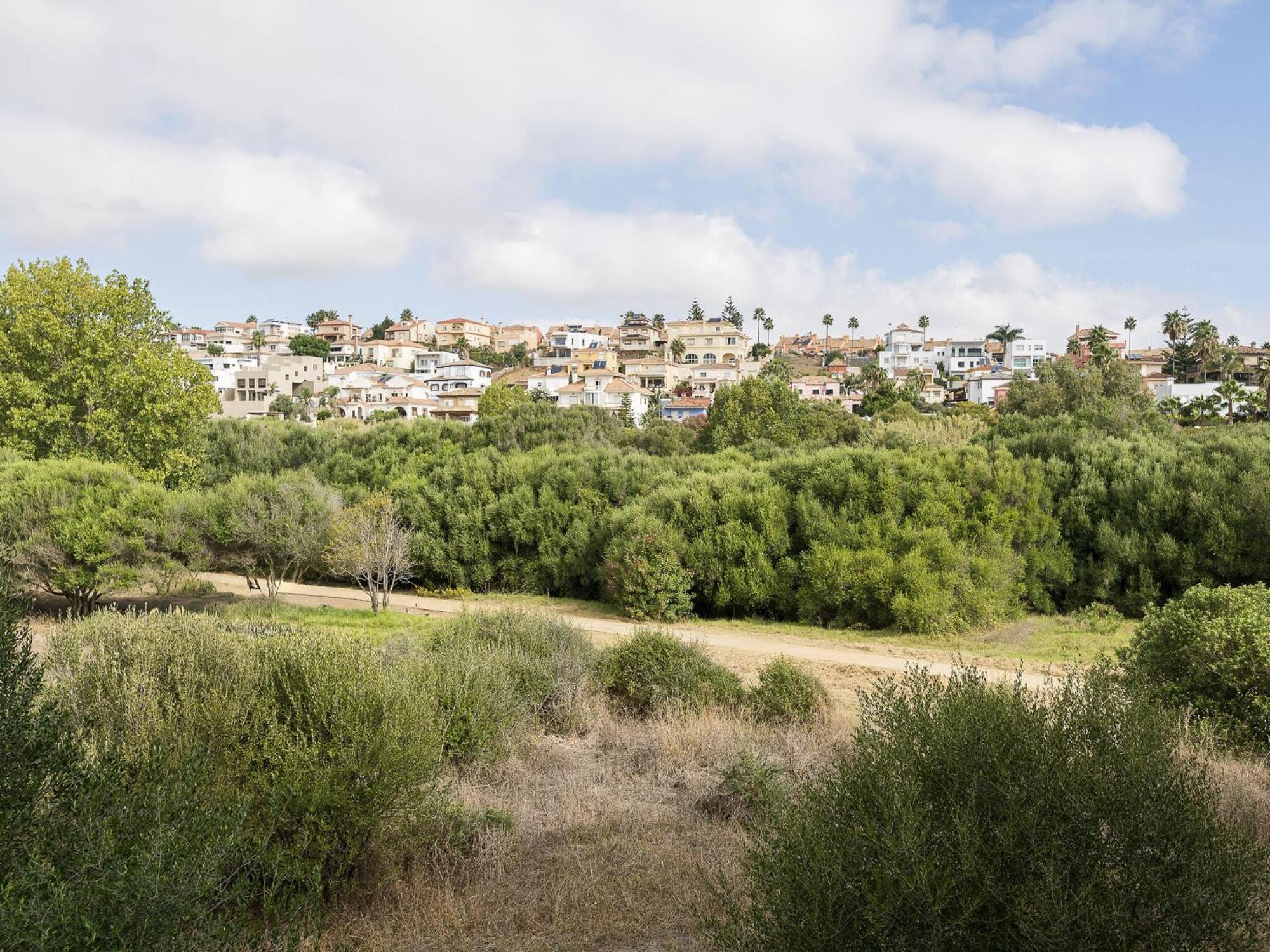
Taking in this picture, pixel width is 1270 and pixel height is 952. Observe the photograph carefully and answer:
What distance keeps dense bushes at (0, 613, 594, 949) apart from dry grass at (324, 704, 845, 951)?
18.8 inches

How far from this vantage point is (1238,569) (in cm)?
1961

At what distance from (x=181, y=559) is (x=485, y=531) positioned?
27.8 feet

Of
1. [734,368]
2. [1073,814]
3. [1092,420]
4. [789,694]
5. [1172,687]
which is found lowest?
[789,694]

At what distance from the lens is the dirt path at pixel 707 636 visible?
52.0ft

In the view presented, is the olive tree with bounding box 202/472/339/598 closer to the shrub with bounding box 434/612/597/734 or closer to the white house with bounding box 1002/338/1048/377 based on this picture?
the shrub with bounding box 434/612/597/734

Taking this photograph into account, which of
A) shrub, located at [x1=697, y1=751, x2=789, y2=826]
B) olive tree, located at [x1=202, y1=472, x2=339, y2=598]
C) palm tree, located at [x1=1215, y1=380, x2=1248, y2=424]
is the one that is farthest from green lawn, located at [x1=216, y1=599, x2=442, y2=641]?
palm tree, located at [x1=1215, y1=380, x2=1248, y2=424]

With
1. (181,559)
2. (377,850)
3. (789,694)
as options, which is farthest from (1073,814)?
Result: (181,559)

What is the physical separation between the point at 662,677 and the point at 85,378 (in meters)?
24.1

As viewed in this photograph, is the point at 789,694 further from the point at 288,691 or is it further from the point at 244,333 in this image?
the point at 244,333

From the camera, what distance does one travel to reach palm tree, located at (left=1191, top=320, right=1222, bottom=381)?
8556 cm

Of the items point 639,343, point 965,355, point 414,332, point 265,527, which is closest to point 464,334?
point 414,332

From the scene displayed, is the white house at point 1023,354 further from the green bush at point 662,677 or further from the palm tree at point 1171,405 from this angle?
the green bush at point 662,677

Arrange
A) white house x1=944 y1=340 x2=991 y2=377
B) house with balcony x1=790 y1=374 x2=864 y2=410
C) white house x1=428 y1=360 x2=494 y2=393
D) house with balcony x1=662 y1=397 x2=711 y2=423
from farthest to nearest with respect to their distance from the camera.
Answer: white house x1=944 y1=340 x2=991 y2=377 → white house x1=428 y1=360 x2=494 y2=393 → house with balcony x1=790 y1=374 x2=864 y2=410 → house with balcony x1=662 y1=397 x2=711 y2=423

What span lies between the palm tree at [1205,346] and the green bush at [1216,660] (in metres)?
90.6
